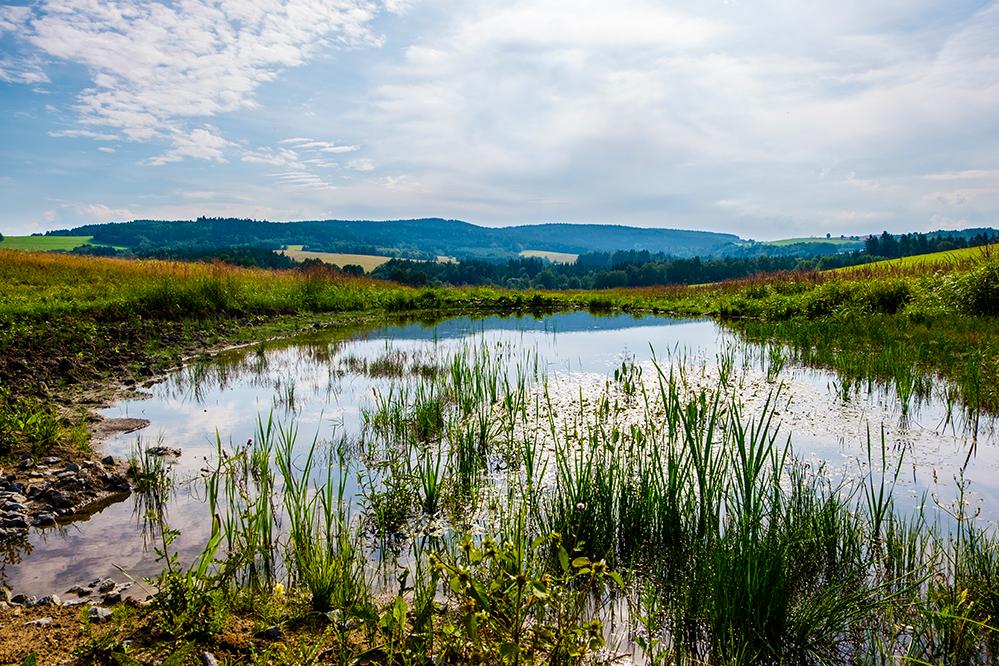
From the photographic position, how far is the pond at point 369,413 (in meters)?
5.09

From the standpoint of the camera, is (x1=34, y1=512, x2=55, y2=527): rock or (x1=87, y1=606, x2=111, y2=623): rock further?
(x1=34, y1=512, x2=55, y2=527): rock

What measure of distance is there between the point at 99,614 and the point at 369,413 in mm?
5390

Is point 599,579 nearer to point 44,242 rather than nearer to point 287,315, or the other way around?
point 287,315

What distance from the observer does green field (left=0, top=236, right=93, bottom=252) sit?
79875 mm

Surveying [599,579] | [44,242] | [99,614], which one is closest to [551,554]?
[599,579]

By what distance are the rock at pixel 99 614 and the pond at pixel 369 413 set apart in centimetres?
45

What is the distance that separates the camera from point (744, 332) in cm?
1992

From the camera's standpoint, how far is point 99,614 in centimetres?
369

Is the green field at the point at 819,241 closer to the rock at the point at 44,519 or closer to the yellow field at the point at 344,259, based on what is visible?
the yellow field at the point at 344,259

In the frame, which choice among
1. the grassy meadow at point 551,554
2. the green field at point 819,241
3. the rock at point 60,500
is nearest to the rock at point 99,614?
the grassy meadow at point 551,554

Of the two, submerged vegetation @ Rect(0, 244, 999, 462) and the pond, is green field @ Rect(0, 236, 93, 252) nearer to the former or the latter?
submerged vegetation @ Rect(0, 244, 999, 462)

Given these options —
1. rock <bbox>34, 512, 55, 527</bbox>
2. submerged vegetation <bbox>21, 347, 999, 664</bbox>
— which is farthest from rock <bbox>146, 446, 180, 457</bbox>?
rock <bbox>34, 512, 55, 527</bbox>

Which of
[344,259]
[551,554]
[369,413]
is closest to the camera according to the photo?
[551,554]

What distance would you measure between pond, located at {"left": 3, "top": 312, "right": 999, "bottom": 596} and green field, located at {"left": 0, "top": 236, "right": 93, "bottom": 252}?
283ft
